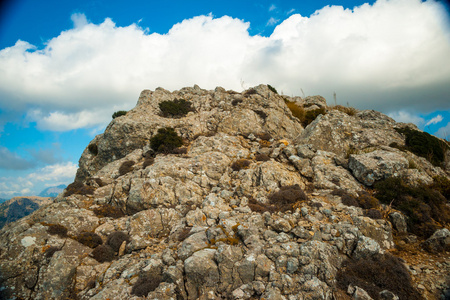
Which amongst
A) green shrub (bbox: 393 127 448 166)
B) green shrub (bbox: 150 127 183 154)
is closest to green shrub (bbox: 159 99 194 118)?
green shrub (bbox: 150 127 183 154)

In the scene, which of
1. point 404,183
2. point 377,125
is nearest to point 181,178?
point 404,183

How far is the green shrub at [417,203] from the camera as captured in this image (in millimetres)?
9625

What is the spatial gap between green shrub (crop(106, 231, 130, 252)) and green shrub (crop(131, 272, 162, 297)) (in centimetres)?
308

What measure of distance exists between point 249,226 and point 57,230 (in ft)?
32.3

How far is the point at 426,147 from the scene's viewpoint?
15539 mm

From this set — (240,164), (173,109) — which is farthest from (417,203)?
(173,109)

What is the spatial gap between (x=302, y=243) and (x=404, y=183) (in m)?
8.53

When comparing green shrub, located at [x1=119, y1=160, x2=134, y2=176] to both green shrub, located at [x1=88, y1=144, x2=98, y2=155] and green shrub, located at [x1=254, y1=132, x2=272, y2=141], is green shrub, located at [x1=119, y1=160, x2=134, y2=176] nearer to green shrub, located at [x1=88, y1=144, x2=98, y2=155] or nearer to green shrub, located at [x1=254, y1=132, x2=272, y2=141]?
green shrub, located at [x1=88, y1=144, x2=98, y2=155]

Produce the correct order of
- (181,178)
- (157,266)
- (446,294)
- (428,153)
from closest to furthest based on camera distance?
(446,294) < (157,266) < (181,178) < (428,153)

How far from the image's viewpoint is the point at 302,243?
7973 mm

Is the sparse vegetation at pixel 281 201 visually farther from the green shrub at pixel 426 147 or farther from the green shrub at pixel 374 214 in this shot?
the green shrub at pixel 426 147

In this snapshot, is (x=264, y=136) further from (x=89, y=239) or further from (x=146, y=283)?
(x=89, y=239)

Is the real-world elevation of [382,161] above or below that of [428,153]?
below

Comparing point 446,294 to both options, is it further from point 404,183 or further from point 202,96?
point 202,96
